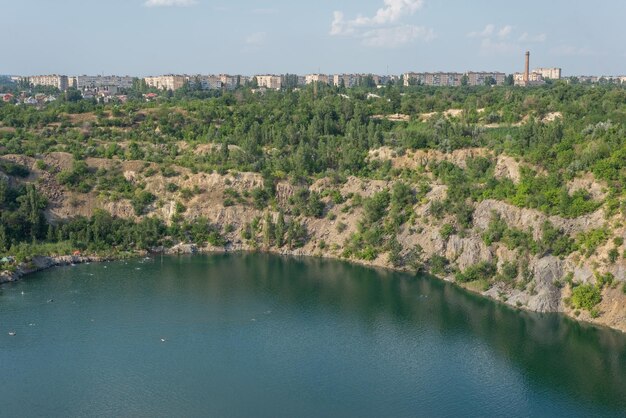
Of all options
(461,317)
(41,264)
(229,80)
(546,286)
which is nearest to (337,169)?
(461,317)

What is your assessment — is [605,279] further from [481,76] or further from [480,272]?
[481,76]

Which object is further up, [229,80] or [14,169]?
[229,80]

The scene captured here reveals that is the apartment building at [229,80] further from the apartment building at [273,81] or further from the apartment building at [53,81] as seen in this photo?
the apartment building at [53,81]

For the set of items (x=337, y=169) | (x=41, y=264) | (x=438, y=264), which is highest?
(x=337, y=169)

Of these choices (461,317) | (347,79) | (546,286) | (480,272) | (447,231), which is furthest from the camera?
(347,79)

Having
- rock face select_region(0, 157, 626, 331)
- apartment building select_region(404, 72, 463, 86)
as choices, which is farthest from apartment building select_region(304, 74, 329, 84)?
rock face select_region(0, 157, 626, 331)

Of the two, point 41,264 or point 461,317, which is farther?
point 41,264

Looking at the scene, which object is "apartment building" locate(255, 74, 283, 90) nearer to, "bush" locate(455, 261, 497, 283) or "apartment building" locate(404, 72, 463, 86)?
"apartment building" locate(404, 72, 463, 86)
